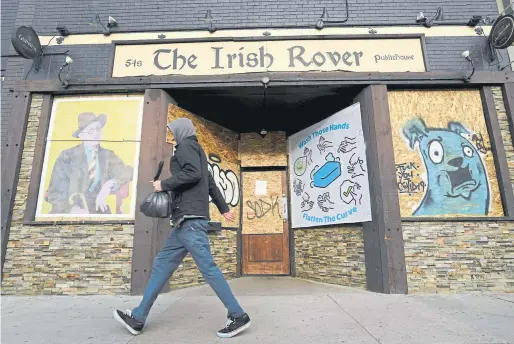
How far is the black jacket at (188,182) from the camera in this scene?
279 cm

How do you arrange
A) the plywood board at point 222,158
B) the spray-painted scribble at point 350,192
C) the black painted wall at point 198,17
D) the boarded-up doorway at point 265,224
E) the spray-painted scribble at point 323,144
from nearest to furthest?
the spray-painted scribble at point 350,192 → the black painted wall at point 198,17 → the spray-painted scribble at point 323,144 → the plywood board at point 222,158 → the boarded-up doorway at point 265,224

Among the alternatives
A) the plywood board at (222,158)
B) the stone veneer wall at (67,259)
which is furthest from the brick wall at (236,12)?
the stone veneer wall at (67,259)

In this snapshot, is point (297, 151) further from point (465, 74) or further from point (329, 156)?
point (465, 74)

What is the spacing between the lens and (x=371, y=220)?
4.73m

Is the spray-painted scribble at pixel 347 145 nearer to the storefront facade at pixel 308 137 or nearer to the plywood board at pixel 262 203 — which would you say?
the storefront facade at pixel 308 137

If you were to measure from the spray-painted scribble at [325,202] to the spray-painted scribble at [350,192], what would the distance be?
29 centimetres

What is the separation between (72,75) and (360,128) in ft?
16.3

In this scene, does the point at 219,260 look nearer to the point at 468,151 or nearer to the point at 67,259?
the point at 67,259

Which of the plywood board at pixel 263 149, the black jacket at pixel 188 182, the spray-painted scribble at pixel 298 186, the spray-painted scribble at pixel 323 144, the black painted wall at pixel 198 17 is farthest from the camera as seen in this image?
the plywood board at pixel 263 149

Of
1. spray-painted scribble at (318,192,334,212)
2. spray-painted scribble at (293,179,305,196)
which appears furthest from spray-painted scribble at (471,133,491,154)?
spray-painted scribble at (293,179,305,196)

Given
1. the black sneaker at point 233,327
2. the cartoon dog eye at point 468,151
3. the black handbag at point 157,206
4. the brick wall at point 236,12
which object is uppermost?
the brick wall at point 236,12

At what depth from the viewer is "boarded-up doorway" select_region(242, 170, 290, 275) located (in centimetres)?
632

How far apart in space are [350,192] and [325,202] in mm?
574

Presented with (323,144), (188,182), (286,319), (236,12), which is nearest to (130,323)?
(188,182)
